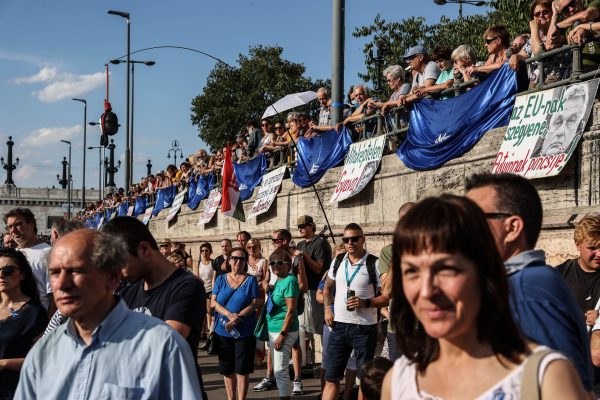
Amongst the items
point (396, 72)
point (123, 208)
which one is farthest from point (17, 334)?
point (123, 208)

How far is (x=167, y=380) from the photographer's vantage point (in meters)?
2.92

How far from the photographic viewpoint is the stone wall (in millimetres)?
7621

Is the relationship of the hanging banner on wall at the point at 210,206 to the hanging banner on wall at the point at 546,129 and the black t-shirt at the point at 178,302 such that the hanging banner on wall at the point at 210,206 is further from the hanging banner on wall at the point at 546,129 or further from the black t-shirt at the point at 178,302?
the black t-shirt at the point at 178,302

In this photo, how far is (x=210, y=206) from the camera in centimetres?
2195

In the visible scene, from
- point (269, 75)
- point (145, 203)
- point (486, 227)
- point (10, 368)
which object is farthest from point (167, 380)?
point (269, 75)

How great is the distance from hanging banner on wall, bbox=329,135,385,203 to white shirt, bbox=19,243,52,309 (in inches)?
227

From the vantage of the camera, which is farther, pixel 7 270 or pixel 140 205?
pixel 140 205

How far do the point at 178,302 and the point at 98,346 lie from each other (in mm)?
1130

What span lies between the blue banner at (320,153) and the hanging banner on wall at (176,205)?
11585 mm

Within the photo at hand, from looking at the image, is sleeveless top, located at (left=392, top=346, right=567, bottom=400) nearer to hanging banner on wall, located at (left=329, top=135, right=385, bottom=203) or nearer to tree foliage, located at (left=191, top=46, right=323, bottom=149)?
hanging banner on wall, located at (left=329, top=135, right=385, bottom=203)

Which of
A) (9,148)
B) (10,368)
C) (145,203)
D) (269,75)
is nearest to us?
(10,368)

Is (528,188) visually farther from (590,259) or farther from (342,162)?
(342,162)

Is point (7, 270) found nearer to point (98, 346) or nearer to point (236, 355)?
point (98, 346)

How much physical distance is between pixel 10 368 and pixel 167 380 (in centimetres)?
221
